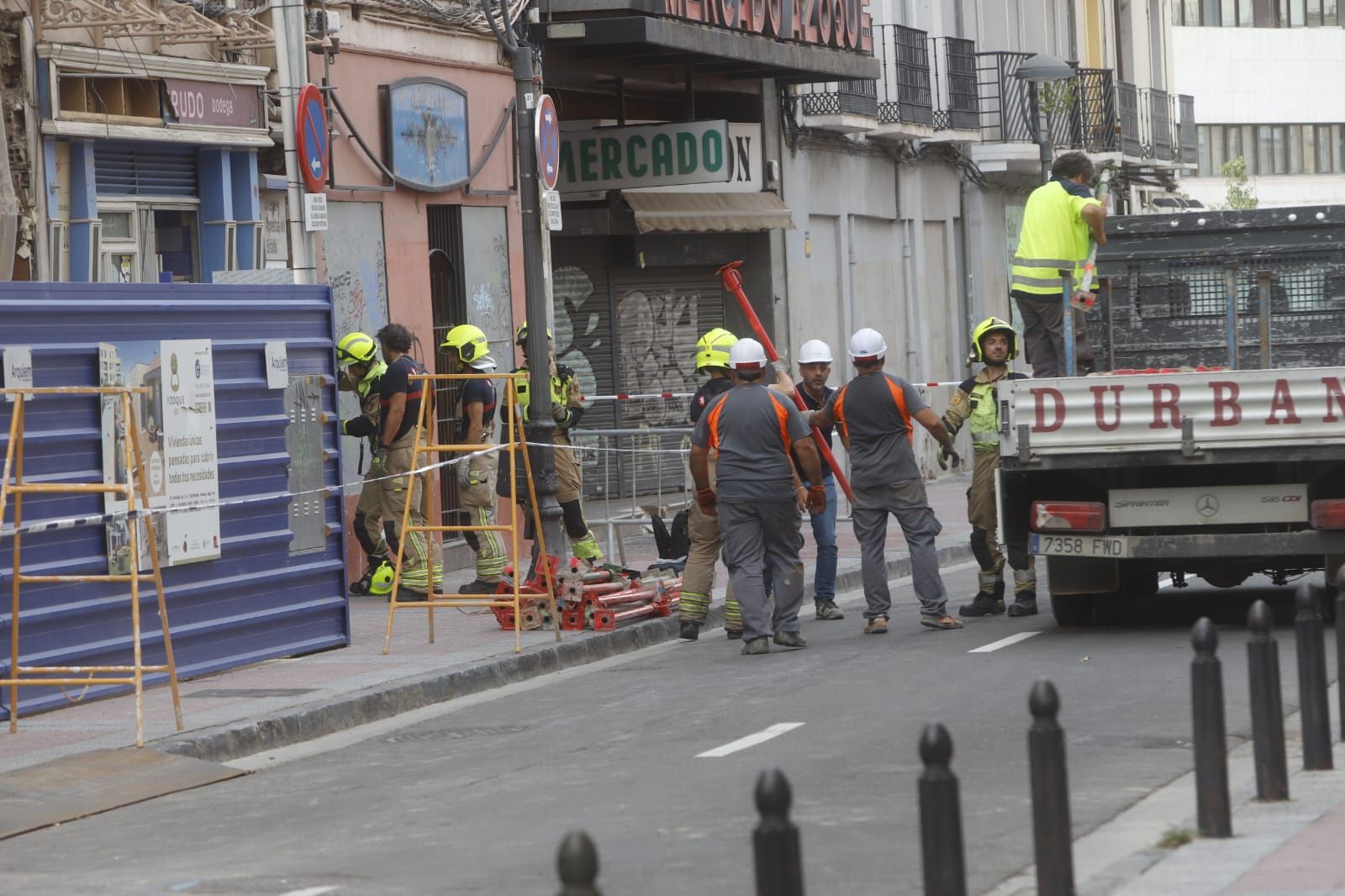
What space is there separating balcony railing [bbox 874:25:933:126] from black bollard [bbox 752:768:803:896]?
25.8m

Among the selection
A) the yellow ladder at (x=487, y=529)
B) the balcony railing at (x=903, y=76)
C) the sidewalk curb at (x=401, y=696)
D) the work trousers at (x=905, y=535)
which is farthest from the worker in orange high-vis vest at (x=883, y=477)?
the balcony railing at (x=903, y=76)

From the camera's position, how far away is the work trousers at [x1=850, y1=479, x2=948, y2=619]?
14.4 meters

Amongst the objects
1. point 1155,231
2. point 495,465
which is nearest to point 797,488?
point 1155,231

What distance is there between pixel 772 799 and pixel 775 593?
9240 mm

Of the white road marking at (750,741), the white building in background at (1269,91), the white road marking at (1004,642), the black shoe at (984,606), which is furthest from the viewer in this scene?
the white building in background at (1269,91)

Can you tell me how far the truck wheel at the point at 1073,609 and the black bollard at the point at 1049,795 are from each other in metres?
7.89

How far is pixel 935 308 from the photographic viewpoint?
111 feet

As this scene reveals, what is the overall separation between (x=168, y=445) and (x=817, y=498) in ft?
12.2

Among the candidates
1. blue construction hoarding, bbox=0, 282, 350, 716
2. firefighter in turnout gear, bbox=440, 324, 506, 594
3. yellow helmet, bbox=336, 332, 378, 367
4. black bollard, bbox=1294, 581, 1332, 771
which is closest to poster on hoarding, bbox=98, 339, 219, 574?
blue construction hoarding, bbox=0, 282, 350, 716

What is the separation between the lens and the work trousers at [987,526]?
15.1 metres

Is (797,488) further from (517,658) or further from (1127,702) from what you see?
(1127,702)

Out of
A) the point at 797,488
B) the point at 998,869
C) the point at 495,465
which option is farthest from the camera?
the point at 495,465

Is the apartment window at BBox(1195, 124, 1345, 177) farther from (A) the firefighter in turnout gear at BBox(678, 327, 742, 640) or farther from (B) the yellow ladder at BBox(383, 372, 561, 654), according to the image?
(B) the yellow ladder at BBox(383, 372, 561, 654)

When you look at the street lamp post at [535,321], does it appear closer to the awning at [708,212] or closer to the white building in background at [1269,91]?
the awning at [708,212]
